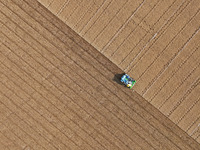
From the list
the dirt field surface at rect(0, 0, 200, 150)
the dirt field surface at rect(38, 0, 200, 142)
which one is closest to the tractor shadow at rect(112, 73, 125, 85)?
the dirt field surface at rect(0, 0, 200, 150)

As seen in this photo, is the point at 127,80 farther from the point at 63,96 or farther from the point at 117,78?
the point at 63,96

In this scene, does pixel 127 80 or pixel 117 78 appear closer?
pixel 127 80

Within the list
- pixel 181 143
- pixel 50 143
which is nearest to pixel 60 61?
pixel 50 143

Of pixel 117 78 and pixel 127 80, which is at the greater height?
pixel 127 80

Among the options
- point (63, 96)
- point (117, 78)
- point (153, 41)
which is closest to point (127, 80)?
point (117, 78)

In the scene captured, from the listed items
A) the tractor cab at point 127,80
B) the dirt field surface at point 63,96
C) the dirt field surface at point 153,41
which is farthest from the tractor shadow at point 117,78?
the dirt field surface at point 153,41

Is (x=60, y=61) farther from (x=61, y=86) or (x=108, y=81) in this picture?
(x=108, y=81)
